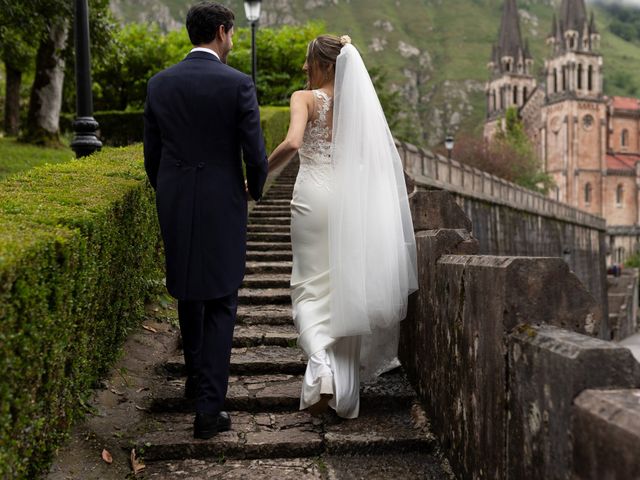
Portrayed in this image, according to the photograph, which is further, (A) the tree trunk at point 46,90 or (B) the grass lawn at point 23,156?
(A) the tree trunk at point 46,90

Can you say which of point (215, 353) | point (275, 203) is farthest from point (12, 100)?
point (215, 353)

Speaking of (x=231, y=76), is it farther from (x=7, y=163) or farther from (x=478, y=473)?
(x=7, y=163)

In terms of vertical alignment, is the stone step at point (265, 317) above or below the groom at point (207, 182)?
below

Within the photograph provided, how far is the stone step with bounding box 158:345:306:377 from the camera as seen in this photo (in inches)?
180

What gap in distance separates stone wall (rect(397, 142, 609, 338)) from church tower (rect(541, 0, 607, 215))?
31001mm

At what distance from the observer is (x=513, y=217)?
26828mm

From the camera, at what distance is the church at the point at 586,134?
72312 mm

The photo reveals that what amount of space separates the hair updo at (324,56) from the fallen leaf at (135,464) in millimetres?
2271

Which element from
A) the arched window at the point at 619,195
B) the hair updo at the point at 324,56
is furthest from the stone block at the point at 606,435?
the arched window at the point at 619,195

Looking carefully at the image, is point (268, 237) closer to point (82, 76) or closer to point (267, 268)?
point (267, 268)

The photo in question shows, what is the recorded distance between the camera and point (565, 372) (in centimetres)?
193

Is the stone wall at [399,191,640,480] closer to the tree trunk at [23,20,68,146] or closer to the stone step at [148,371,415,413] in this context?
the stone step at [148,371,415,413]

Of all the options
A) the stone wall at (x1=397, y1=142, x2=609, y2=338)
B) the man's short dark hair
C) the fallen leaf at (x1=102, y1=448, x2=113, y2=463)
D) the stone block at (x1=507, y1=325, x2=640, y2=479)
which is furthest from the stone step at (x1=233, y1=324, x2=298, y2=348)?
the stone wall at (x1=397, y1=142, x2=609, y2=338)

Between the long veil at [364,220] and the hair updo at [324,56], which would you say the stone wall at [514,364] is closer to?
the long veil at [364,220]
